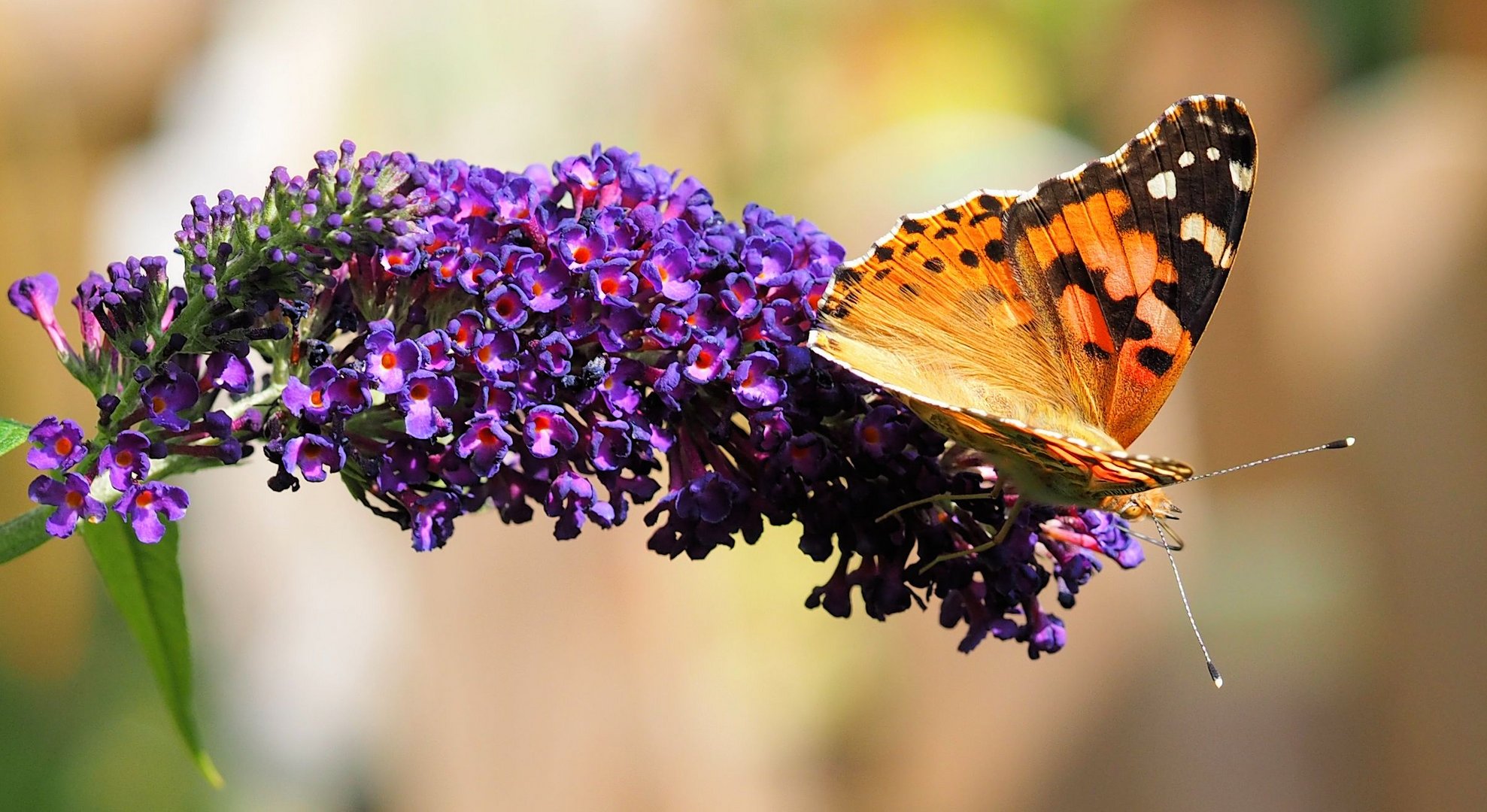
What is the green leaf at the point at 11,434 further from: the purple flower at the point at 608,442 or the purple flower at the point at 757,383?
the purple flower at the point at 757,383

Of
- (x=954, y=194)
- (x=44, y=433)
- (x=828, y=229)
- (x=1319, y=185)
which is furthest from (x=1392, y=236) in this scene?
(x=44, y=433)

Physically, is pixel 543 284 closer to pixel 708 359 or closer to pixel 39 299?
pixel 708 359

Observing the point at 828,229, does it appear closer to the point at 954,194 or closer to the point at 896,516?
the point at 954,194

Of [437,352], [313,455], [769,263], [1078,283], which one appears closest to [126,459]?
[313,455]

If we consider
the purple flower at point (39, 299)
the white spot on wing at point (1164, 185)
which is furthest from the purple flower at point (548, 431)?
the white spot on wing at point (1164, 185)

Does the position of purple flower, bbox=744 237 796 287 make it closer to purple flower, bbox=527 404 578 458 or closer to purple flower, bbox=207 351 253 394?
purple flower, bbox=527 404 578 458

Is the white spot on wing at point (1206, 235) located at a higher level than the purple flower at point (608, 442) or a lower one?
higher
